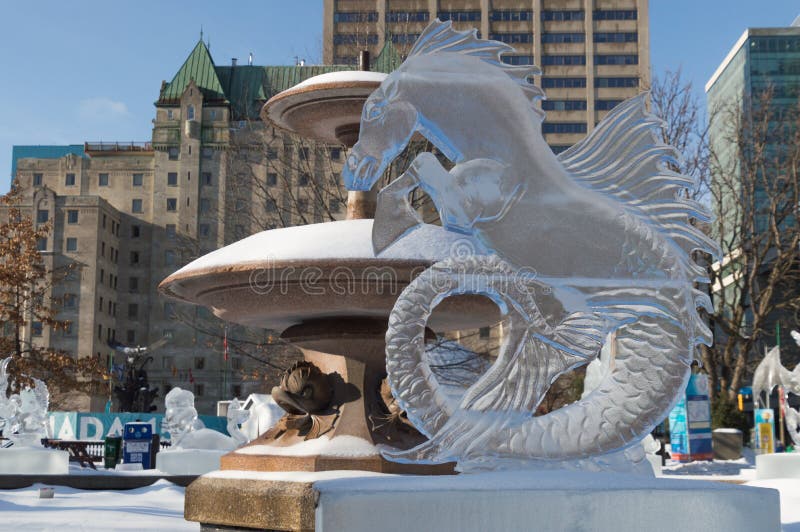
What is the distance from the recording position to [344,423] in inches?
203

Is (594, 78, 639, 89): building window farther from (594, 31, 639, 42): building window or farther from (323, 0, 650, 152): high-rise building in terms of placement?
(594, 31, 639, 42): building window

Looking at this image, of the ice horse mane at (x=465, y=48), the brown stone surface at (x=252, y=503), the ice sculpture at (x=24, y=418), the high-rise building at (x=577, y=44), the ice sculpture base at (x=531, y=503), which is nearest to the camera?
the ice sculpture base at (x=531, y=503)

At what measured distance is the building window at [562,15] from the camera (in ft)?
293

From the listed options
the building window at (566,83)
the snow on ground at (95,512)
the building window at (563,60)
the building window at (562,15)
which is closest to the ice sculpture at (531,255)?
the snow on ground at (95,512)

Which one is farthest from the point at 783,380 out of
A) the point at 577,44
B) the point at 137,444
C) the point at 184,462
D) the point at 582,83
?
the point at 577,44

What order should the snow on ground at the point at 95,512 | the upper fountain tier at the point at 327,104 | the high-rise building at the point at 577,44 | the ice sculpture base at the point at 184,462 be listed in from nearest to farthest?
the upper fountain tier at the point at 327,104, the snow on ground at the point at 95,512, the ice sculpture base at the point at 184,462, the high-rise building at the point at 577,44

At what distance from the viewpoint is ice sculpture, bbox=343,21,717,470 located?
392 cm

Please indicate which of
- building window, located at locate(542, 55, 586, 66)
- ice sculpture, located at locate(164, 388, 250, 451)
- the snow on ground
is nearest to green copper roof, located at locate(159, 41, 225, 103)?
building window, located at locate(542, 55, 586, 66)

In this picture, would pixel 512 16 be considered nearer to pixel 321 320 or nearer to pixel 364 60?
pixel 364 60

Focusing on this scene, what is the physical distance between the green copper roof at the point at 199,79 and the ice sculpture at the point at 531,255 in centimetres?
7448

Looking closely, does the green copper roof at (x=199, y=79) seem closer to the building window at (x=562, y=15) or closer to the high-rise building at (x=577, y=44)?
the high-rise building at (x=577, y=44)

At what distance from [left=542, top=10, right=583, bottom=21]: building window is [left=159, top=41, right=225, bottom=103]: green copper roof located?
106 ft

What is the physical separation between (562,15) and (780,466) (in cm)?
8249

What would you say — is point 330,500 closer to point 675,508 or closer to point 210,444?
point 675,508
